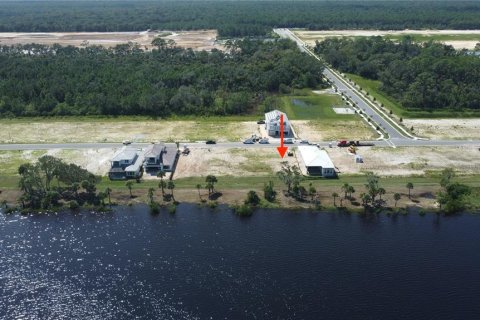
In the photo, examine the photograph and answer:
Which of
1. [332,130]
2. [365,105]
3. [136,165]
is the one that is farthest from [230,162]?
[365,105]

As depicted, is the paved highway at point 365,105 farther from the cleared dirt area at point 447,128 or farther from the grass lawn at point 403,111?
the cleared dirt area at point 447,128

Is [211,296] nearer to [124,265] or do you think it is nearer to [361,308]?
[124,265]

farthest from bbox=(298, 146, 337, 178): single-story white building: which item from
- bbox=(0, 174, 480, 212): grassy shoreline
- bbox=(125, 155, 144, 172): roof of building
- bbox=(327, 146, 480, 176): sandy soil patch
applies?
bbox=(125, 155, 144, 172): roof of building

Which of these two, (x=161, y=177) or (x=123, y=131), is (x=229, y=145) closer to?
(x=161, y=177)

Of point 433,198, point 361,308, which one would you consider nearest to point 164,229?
point 361,308

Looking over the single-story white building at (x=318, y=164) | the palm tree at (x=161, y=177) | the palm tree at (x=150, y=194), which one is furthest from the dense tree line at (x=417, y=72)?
the palm tree at (x=150, y=194)

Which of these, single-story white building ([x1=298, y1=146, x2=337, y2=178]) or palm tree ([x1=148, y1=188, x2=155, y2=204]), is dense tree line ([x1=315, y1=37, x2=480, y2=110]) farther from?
palm tree ([x1=148, y1=188, x2=155, y2=204])
